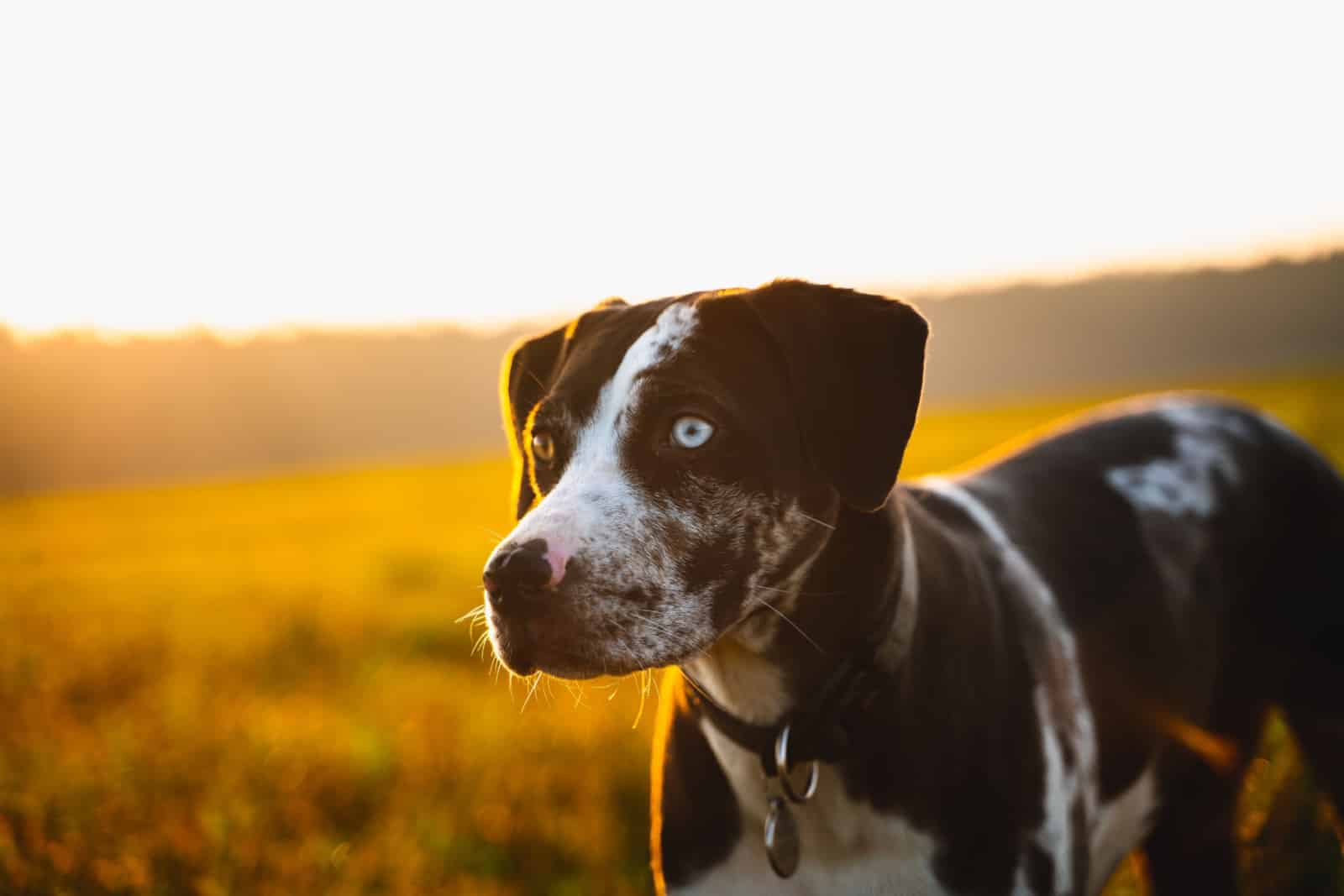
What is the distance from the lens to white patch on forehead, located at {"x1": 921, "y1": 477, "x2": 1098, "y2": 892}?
2.96 meters

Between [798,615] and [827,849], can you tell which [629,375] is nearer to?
[798,615]

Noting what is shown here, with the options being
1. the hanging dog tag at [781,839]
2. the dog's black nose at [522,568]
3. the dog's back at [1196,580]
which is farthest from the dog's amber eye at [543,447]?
the dog's back at [1196,580]

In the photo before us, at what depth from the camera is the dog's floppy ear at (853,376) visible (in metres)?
2.79

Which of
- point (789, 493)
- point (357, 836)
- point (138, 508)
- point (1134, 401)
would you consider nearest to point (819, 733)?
point (789, 493)

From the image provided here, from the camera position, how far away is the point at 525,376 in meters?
3.59

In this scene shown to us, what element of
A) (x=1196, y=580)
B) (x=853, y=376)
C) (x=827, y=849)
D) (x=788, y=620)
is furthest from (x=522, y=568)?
(x=1196, y=580)

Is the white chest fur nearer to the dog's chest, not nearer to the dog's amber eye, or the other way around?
the dog's chest

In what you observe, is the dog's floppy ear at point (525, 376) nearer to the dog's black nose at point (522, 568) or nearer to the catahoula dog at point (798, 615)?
the catahoula dog at point (798, 615)

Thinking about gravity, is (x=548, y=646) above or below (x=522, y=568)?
below

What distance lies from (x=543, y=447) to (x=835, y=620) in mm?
913

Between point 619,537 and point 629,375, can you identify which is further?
point 629,375

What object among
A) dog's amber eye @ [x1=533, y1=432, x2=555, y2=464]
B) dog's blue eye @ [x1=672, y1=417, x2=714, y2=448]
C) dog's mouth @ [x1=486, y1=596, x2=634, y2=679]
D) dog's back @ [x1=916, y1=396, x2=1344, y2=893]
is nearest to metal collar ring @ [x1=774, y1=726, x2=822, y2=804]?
dog's mouth @ [x1=486, y1=596, x2=634, y2=679]

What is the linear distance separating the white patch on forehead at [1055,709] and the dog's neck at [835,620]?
585 millimetres

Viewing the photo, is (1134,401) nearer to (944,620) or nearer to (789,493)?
(944,620)
